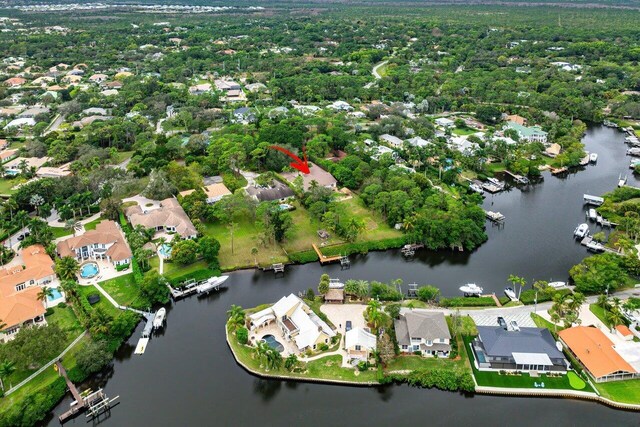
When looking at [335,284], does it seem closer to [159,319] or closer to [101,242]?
[159,319]

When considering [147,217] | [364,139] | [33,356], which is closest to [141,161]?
[147,217]

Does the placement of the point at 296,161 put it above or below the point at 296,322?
below

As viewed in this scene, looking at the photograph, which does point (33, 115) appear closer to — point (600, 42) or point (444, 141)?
point (444, 141)

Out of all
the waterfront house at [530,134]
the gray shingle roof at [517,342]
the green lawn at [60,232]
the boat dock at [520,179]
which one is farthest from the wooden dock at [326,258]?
the waterfront house at [530,134]

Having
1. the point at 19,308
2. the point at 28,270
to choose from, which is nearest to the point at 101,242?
the point at 28,270

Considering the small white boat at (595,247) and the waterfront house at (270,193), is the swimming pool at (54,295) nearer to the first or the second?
the waterfront house at (270,193)

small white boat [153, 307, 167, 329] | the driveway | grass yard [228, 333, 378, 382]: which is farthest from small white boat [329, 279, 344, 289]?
small white boat [153, 307, 167, 329]
